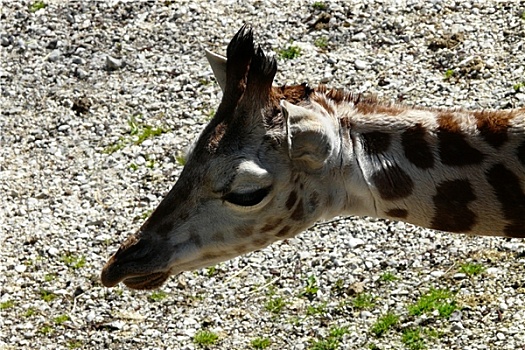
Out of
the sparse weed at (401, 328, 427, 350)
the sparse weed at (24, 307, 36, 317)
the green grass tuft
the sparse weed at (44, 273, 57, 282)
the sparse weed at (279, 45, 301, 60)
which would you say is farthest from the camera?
the sparse weed at (279, 45, 301, 60)

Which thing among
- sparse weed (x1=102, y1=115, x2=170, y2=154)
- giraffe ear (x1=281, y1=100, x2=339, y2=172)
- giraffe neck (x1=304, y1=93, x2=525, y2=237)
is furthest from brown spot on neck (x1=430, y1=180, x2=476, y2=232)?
sparse weed (x1=102, y1=115, x2=170, y2=154)

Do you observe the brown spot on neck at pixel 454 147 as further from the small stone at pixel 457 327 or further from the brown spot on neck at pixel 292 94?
the small stone at pixel 457 327

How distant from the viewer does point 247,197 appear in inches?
246

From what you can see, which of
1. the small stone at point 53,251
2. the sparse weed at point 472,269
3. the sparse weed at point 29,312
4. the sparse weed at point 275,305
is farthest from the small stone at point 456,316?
the small stone at point 53,251

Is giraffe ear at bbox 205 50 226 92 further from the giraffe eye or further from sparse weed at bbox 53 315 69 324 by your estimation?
sparse weed at bbox 53 315 69 324

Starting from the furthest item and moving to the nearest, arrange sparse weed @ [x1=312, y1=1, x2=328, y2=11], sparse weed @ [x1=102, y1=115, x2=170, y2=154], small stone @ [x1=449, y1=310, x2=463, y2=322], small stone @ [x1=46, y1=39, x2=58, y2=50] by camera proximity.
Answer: small stone @ [x1=46, y1=39, x2=58, y2=50] → sparse weed @ [x1=312, y1=1, x2=328, y2=11] → sparse weed @ [x1=102, y1=115, x2=170, y2=154] → small stone @ [x1=449, y1=310, x2=463, y2=322]

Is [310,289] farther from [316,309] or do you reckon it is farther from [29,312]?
[29,312]

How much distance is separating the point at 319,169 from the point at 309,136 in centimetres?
28

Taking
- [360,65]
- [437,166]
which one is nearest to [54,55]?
[360,65]

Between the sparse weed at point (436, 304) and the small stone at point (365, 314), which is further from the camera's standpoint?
the small stone at point (365, 314)

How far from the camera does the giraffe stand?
6215 mm

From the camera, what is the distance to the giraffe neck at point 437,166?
6.21m

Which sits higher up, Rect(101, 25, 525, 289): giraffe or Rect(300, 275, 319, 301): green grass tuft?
Rect(101, 25, 525, 289): giraffe

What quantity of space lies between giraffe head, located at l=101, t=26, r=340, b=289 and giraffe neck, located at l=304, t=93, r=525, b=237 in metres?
0.20
